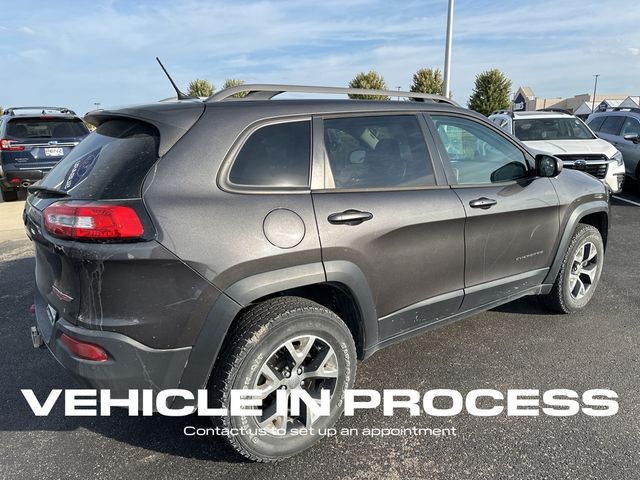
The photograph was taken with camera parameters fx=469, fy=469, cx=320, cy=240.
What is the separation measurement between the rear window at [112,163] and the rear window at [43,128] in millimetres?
7867

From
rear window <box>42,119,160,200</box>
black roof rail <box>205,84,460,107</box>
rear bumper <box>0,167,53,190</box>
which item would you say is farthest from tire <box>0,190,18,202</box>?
black roof rail <box>205,84,460,107</box>

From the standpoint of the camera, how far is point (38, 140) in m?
8.95

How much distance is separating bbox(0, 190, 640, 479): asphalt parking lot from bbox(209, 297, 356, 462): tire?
145 mm

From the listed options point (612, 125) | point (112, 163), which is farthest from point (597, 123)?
point (112, 163)

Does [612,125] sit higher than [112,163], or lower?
lower

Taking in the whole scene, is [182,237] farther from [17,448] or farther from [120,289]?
[17,448]

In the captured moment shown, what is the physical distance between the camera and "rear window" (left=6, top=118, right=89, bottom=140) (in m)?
8.92

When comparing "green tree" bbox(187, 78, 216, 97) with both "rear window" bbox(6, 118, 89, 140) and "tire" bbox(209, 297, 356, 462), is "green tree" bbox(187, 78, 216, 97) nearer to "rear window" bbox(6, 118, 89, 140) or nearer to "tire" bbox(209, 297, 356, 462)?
"rear window" bbox(6, 118, 89, 140)

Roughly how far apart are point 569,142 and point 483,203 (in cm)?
649

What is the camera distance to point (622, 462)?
2.25 m

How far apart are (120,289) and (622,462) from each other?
245 cm

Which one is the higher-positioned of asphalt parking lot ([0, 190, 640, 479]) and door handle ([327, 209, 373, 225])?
door handle ([327, 209, 373, 225])

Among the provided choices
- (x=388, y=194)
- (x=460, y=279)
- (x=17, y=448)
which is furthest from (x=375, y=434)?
(x=17, y=448)

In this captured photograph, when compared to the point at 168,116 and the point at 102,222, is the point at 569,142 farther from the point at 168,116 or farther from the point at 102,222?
the point at 102,222
